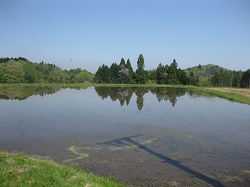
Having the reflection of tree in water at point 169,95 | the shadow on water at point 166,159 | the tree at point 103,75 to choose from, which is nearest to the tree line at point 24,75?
the tree at point 103,75

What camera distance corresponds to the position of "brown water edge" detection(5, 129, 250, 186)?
9898 millimetres

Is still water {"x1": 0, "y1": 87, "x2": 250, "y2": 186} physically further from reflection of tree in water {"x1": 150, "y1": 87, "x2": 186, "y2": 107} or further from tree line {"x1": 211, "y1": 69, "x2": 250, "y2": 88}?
tree line {"x1": 211, "y1": 69, "x2": 250, "y2": 88}

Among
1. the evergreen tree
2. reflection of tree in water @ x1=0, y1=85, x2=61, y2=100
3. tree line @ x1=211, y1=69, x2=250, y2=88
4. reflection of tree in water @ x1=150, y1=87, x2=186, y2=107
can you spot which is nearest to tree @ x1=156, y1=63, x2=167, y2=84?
the evergreen tree

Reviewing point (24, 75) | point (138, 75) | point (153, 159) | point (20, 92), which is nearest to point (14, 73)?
point (24, 75)

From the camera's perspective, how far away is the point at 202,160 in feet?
39.8

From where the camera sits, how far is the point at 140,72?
85500mm

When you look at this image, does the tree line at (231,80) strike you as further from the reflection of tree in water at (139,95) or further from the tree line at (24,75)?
the tree line at (24,75)

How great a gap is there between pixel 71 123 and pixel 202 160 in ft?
35.4

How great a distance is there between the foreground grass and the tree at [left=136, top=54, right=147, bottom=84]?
76436 mm

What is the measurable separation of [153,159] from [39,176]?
557 centimetres

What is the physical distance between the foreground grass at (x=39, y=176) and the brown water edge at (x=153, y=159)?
186 cm

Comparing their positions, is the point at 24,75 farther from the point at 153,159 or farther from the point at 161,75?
the point at 153,159

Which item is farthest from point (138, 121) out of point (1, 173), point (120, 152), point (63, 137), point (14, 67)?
point (14, 67)

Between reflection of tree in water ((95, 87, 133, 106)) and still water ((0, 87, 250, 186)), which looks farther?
reflection of tree in water ((95, 87, 133, 106))
